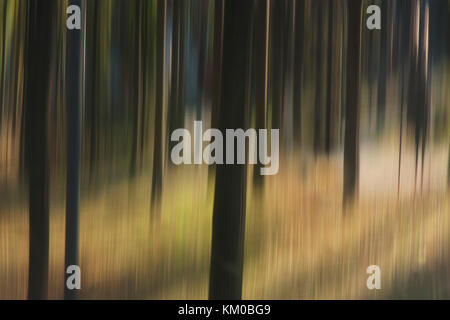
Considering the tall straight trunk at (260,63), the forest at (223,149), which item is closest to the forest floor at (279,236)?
the forest at (223,149)

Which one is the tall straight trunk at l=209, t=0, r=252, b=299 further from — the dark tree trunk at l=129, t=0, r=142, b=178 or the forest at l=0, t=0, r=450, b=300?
the dark tree trunk at l=129, t=0, r=142, b=178

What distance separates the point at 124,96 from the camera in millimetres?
1281

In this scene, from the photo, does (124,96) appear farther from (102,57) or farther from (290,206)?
(290,206)

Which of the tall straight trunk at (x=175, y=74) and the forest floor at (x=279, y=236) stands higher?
the tall straight trunk at (x=175, y=74)

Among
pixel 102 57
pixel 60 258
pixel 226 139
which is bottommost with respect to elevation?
pixel 60 258

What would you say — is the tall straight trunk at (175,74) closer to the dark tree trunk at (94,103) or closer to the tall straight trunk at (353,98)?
the dark tree trunk at (94,103)

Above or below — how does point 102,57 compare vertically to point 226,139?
above

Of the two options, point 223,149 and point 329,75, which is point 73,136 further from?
point 329,75

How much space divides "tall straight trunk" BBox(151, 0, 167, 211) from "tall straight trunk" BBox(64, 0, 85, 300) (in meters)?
0.20

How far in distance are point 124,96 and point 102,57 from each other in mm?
118

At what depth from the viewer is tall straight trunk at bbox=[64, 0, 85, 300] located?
49.9 inches

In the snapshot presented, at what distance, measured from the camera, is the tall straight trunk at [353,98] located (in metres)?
1.32
